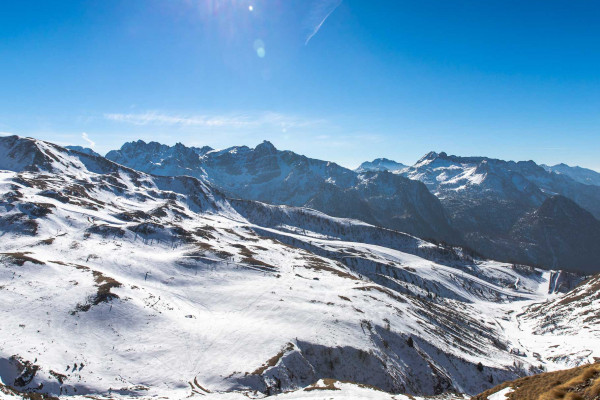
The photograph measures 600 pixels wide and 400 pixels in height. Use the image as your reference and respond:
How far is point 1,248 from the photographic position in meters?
95.6

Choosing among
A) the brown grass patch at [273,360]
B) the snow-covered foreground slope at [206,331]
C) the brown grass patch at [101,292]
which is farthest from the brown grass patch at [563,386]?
the brown grass patch at [101,292]

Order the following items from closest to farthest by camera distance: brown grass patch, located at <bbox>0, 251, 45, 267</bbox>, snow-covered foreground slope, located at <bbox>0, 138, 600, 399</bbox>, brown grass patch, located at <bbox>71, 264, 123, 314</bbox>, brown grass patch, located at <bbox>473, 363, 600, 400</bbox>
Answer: brown grass patch, located at <bbox>473, 363, 600, 400</bbox> < snow-covered foreground slope, located at <bbox>0, 138, 600, 399</bbox> < brown grass patch, located at <bbox>71, 264, 123, 314</bbox> < brown grass patch, located at <bbox>0, 251, 45, 267</bbox>

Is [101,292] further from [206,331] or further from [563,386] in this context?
[563,386]

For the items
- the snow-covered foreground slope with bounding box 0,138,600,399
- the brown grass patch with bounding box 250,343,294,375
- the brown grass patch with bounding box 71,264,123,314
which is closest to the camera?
the snow-covered foreground slope with bounding box 0,138,600,399

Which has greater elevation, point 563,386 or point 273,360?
point 563,386

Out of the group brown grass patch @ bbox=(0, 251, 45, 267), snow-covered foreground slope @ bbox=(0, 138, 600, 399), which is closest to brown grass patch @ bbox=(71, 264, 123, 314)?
snow-covered foreground slope @ bbox=(0, 138, 600, 399)

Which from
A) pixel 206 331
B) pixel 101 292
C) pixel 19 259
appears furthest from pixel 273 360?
pixel 19 259

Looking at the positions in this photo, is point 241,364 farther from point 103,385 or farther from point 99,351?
point 99,351

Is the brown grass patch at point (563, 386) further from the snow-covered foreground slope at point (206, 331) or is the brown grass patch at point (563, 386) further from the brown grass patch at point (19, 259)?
the brown grass patch at point (19, 259)

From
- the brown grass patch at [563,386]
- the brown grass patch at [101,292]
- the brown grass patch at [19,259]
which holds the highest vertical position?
the brown grass patch at [563,386]

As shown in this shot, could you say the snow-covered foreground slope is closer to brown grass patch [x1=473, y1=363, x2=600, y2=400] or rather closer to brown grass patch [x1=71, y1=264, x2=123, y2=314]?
brown grass patch [x1=71, y1=264, x2=123, y2=314]

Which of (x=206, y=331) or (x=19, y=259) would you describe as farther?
(x=19, y=259)

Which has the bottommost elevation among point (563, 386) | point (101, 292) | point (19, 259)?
point (101, 292)

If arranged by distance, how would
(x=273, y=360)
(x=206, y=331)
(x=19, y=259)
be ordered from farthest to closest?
(x=19, y=259), (x=206, y=331), (x=273, y=360)
